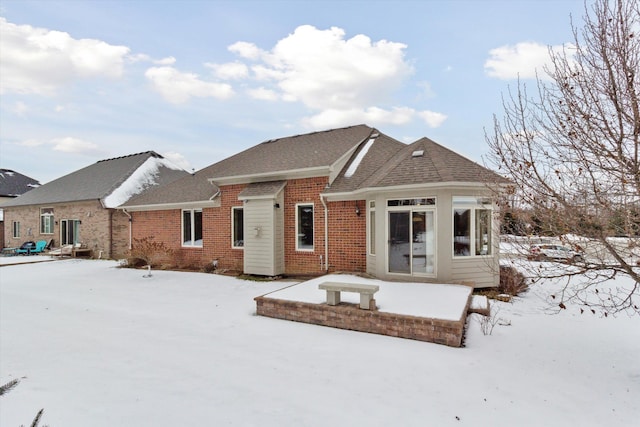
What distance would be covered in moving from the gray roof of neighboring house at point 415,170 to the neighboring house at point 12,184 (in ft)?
125

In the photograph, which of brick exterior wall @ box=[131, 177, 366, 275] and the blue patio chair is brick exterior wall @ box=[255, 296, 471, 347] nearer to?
brick exterior wall @ box=[131, 177, 366, 275]

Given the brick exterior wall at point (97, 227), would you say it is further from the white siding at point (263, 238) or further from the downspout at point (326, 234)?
the downspout at point (326, 234)

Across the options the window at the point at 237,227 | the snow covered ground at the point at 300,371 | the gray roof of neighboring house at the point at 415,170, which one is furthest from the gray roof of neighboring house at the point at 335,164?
the snow covered ground at the point at 300,371

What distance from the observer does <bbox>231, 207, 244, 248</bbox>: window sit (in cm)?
1334

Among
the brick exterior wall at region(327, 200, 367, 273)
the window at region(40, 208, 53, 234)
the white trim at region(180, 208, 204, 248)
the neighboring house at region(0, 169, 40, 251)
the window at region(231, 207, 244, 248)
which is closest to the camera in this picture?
the brick exterior wall at region(327, 200, 367, 273)

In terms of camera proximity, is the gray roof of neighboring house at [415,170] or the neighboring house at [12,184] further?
the neighboring house at [12,184]

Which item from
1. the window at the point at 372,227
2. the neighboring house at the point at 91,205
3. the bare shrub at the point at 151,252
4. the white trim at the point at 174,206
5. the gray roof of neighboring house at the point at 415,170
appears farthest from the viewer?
the neighboring house at the point at 91,205

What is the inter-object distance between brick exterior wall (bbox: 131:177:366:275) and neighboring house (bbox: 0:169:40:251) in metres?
29.2

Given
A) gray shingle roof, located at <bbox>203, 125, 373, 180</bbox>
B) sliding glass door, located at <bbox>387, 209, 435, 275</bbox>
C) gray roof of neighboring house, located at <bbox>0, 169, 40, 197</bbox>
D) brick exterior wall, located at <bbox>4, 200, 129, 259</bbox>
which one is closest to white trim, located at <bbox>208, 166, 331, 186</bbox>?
gray shingle roof, located at <bbox>203, 125, 373, 180</bbox>

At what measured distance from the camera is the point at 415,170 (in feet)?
31.1

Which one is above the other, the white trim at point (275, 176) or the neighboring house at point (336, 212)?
the white trim at point (275, 176)

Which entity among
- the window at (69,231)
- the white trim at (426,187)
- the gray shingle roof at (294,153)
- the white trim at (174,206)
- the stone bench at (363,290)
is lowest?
the stone bench at (363,290)

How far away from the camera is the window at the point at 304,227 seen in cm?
1191

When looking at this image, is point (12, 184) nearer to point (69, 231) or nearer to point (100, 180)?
point (69, 231)
